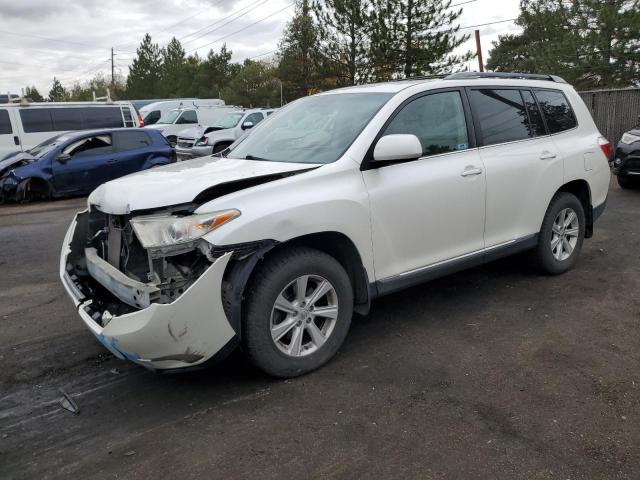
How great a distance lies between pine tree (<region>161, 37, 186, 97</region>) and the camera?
53.2 m

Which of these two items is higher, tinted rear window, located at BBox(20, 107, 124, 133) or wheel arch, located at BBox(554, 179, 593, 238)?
tinted rear window, located at BBox(20, 107, 124, 133)

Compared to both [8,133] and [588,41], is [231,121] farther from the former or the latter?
[588,41]

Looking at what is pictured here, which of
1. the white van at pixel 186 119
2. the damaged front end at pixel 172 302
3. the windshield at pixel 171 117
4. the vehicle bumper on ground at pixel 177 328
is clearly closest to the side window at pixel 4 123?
the white van at pixel 186 119

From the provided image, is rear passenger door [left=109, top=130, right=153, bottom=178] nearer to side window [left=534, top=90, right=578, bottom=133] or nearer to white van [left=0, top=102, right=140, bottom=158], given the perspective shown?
white van [left=0, top=102, right=140, bottom=158]

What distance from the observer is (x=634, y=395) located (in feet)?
10.6

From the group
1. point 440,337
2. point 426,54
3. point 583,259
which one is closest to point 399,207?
point 440,337

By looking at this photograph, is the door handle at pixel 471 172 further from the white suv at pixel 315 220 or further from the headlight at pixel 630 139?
the headlight at pixel 630 139

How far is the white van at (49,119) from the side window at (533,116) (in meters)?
13.6

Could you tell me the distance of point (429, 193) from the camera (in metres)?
3.97

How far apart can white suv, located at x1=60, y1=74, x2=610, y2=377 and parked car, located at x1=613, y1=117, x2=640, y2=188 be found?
237 inches

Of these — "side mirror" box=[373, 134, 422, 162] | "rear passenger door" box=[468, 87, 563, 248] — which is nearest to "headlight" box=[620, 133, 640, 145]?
"rear passenger door" box=[468, 87, 563, 248]

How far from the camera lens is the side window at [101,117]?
15.7m

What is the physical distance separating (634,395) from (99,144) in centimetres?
1102

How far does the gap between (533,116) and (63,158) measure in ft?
31.5
